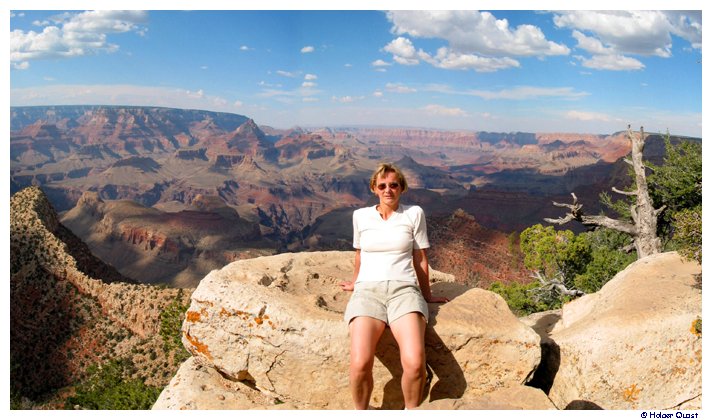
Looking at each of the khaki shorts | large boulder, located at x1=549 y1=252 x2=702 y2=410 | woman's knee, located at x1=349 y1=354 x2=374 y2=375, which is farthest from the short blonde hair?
large boulder, located at x1=549 y1=252 x2=702 y2=410

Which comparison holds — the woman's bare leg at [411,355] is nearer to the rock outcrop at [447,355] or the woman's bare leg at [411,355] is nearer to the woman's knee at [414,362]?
the woman's knee at [414,362]

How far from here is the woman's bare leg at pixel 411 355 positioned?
6.33m

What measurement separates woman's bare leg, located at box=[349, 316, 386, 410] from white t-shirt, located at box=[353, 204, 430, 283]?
2.53ft

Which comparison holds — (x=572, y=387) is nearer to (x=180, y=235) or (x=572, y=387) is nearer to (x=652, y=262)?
(x=652, y=262)

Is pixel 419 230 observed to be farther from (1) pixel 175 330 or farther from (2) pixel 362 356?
(1) pixel 175 330

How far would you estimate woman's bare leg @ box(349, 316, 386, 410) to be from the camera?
638cm

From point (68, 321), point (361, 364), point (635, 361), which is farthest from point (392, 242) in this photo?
point (68, 321)

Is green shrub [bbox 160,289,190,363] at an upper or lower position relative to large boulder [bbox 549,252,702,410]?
lower

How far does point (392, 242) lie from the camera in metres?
7.14

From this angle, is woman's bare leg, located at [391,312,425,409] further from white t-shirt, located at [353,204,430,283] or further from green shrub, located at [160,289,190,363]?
green shrub, located at [160,289,190,363]

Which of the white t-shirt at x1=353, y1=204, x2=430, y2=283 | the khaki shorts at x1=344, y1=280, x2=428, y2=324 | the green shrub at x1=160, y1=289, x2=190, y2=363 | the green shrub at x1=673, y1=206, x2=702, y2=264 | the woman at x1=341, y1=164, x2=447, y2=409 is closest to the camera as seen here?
the woman at x1=341, y1=164, x2=447, y2=409

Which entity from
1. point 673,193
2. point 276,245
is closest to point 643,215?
point 673,193

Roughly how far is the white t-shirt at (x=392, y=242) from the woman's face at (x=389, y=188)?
0.22 metres

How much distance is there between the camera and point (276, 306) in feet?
25.5
